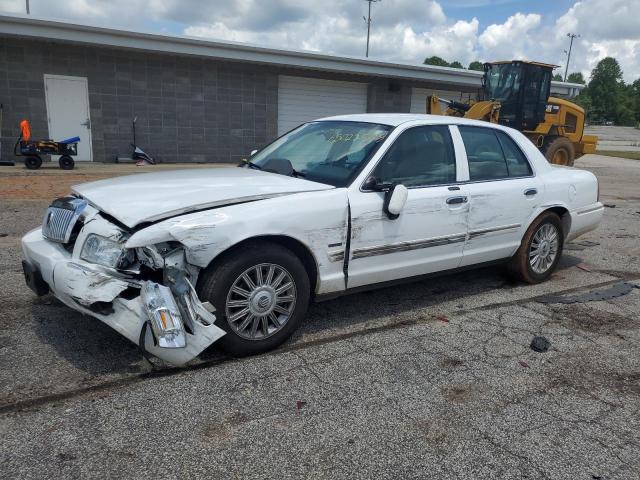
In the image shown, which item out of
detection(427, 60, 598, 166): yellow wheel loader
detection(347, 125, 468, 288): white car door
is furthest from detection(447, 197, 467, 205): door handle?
detection(427, 60, 598, 166): yellow wheel loader

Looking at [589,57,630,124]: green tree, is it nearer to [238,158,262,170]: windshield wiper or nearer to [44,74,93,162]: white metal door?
[44,74,93,162]: white metal door

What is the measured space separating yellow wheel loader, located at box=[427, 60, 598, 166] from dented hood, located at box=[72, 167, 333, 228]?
1177 cm

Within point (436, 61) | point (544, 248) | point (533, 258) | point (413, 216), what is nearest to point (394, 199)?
point (413, 216)

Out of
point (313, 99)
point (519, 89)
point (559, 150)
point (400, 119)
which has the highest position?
point (519, 89)

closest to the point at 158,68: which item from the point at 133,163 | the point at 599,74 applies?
the point at 133,163

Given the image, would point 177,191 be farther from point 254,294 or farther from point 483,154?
point 483,154

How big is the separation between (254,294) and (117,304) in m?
0.83

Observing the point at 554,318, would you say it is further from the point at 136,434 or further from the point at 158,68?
the point at 158,68

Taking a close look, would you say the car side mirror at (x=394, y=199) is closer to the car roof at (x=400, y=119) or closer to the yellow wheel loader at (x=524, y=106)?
the car roof at (x=400, y=119)

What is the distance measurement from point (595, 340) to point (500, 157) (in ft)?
6.04

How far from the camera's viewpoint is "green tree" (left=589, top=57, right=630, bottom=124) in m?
110

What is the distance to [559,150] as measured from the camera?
1684cm

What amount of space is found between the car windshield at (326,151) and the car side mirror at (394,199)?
30 centimetres

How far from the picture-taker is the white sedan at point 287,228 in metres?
3.20
